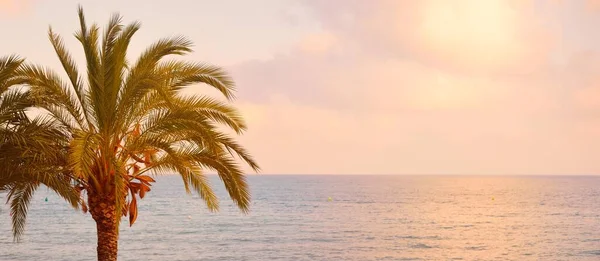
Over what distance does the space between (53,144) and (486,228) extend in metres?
68.3

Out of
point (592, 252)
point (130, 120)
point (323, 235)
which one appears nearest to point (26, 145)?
Answer: point (130, 120)

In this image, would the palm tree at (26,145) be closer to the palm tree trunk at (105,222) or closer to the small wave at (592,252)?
the palm tree trunk at (105,222)

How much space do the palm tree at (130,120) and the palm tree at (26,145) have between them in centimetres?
29

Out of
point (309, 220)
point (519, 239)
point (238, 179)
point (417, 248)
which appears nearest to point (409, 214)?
point (309, 220)

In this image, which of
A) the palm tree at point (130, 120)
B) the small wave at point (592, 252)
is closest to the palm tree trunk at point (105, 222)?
the palm tree at point (130, 120)

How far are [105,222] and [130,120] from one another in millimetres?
2503

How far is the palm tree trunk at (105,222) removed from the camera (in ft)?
54.3

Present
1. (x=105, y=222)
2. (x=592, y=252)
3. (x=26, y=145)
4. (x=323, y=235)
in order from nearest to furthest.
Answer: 1. (x=26, y=145)
2. (x=105, y=222)
3. (x=592, y=252)
4. (x=323, y=235)

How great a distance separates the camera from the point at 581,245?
206ft

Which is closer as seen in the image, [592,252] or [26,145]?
[26,145]

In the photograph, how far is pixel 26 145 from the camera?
15.7 metres

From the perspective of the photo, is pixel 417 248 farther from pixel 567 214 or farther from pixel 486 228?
pixel 567 214

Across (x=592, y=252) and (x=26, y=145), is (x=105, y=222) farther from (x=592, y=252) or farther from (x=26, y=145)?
(x=592, y=252)

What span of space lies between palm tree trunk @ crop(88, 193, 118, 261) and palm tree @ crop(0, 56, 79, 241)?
1.74 feet
